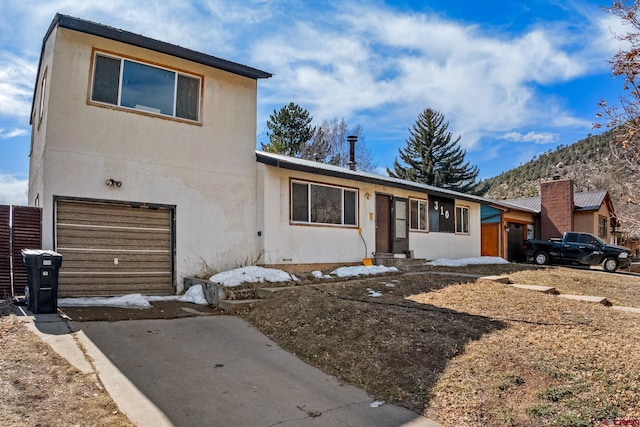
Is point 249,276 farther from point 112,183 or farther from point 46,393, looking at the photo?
point 46,393

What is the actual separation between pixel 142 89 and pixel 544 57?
8.29 meters

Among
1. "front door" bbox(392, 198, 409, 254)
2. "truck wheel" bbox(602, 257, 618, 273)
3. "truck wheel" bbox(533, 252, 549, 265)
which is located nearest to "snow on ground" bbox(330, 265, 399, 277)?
"front door" bbox(392, 198, 409, 254)

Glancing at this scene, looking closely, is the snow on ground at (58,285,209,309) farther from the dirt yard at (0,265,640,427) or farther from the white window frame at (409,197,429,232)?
the white window frame at (409,197,429,232)

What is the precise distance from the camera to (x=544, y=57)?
7.96 m

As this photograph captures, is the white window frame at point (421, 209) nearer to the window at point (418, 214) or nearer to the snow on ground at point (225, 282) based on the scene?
the window at point (418, 214)

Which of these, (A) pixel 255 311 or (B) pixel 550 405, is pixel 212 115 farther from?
(B) pixel 550 405

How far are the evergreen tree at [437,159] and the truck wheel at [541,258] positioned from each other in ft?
65.4

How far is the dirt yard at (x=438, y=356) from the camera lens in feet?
12.0

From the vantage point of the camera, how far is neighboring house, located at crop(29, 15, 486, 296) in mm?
7906

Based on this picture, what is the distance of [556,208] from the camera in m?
25.5

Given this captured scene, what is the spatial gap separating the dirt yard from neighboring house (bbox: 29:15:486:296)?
1.70 m

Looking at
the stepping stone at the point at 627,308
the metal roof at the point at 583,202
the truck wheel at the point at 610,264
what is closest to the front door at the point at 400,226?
the stepping stone at the point at 627,308

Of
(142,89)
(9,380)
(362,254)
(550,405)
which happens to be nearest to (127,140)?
(142,89)

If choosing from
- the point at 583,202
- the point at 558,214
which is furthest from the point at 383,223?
the point at 583,202
